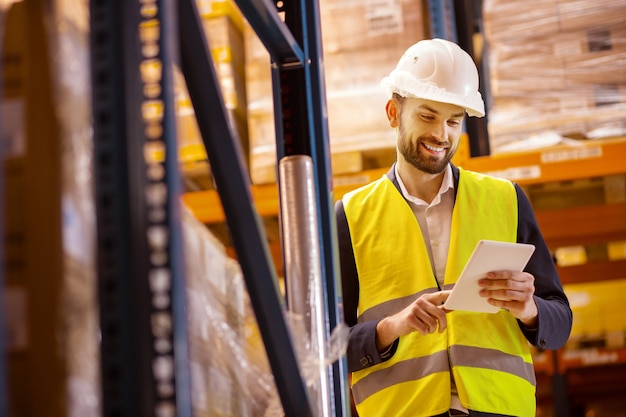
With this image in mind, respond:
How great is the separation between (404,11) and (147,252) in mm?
4090

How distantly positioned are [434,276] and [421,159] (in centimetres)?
42

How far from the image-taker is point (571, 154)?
17.8ft

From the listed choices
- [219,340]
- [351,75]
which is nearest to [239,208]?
[219,340]

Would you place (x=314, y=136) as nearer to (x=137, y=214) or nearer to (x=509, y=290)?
(x=509, y=290)

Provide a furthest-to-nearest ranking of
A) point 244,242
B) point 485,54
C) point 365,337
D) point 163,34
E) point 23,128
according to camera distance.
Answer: point 485,54 → point 365,337 → point 244,242 → point 163,34 → point 23,128

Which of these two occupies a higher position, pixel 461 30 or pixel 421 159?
pixel 461 30

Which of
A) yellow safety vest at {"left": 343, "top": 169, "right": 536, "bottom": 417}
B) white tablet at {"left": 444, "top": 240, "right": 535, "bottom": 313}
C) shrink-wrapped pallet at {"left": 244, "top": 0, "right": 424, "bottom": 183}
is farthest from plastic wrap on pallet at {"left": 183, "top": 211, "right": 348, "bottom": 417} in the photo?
shrink-wrapped pallet at {"left": 244, "top": 0, "right": 424, "bottom": 183}

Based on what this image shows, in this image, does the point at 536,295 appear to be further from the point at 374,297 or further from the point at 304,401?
the point at 304,401

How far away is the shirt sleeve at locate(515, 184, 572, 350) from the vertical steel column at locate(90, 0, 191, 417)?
180 centimetres

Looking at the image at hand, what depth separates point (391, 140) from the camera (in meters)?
5.32

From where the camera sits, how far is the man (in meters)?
3.21

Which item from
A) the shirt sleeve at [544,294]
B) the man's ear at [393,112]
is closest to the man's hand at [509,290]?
the shirt sleeve at [544,294]

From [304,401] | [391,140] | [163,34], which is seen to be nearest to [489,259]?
[304,401]

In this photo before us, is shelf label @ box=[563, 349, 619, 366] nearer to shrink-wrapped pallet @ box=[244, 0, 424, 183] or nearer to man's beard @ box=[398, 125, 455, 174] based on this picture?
shrink-wrapped pallet @ box=[244, 0, 424, 183]
